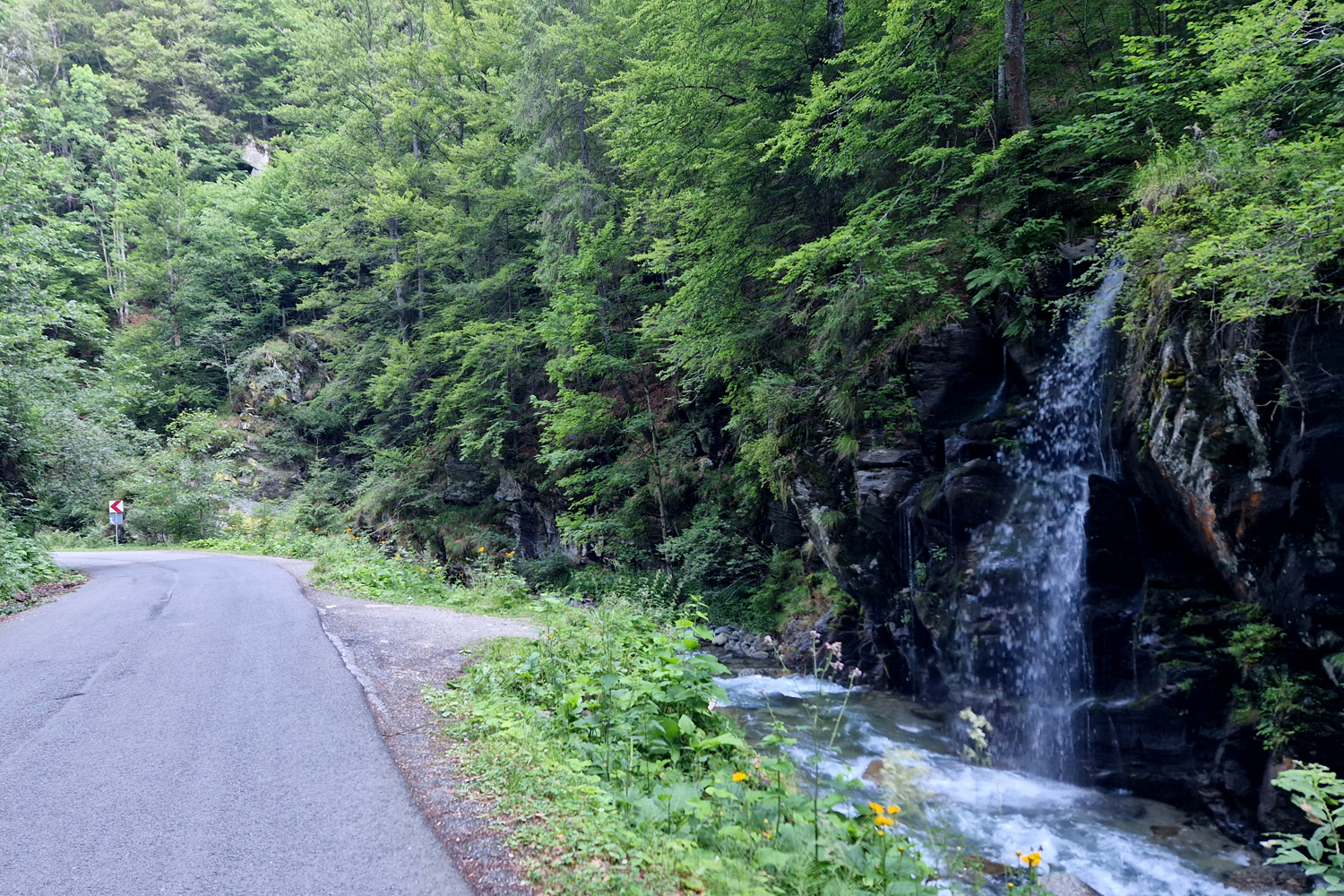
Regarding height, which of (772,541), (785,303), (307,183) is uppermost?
(307,183)

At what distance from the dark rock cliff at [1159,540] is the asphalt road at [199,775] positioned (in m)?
7.84

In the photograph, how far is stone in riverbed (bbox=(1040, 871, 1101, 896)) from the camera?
215 inches

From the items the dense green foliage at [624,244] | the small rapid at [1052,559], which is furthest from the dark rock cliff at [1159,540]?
the dense green foliage at [624,244]

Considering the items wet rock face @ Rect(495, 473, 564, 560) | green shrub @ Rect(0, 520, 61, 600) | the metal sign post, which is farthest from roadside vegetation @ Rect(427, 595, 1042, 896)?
the metal sign post

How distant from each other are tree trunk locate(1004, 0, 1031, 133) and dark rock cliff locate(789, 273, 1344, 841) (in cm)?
320

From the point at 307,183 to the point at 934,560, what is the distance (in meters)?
30.1

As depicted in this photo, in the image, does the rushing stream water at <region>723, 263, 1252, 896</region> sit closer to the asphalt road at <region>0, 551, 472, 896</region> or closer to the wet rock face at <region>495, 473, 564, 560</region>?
the asphalt road at <region>0, 551, 472, 896</region>

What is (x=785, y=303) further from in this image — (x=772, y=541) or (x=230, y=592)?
(x=230, y=592)

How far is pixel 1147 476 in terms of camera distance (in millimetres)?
7758

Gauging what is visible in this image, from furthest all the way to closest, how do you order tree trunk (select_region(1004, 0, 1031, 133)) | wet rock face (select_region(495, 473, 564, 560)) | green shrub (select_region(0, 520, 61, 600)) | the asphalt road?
wet rock face (select_region(495, 473, 564, 560)), green shrub (select_region(0, 520, 61, 600)), tree trunk (select_region(1004, 0, 1031, 133)), the asphalt road

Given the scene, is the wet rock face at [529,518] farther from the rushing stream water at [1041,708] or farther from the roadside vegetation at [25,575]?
the rushing stream water at [1041,708]

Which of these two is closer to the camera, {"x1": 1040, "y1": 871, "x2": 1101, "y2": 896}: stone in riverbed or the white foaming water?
{"x1": 1040, "y1": 871, "x2": 1101, "y2": 896}: stone in riverbed

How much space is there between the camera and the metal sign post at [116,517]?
944 inches

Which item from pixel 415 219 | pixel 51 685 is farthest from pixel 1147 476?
pixel 415 219
